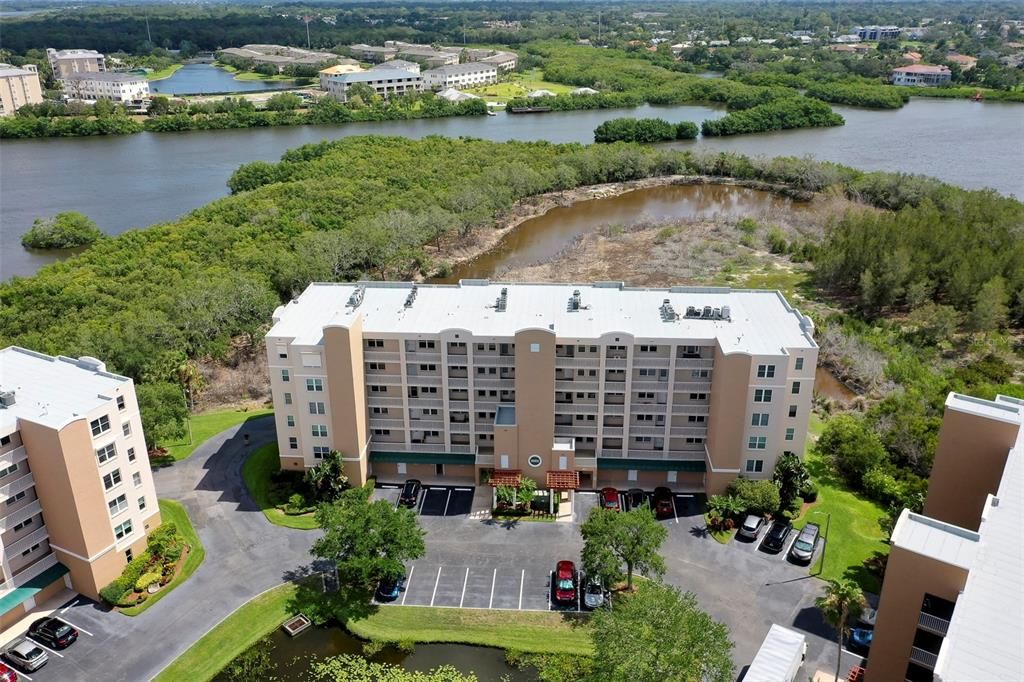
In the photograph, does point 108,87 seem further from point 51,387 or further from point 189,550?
point 189,550

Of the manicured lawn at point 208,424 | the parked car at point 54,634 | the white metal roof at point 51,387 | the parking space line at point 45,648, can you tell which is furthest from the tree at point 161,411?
the parking space line at point 45,648

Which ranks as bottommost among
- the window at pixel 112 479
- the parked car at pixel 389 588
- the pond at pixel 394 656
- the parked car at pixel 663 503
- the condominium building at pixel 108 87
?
the pond at pixel 394 656

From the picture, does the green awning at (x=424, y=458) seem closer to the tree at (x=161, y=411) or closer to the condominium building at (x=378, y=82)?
the tree at (x=161, y=411)

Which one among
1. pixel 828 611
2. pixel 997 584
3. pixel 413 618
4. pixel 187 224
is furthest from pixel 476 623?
pixel 187 224

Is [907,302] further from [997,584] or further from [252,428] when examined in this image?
[252,428]

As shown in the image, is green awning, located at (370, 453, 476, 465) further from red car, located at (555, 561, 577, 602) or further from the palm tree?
the palm tree

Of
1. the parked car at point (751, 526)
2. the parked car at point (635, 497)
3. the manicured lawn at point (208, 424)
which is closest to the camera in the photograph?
the parked car at point (751, 526)

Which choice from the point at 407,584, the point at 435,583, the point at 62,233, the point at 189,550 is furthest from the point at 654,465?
the point at 62,233
